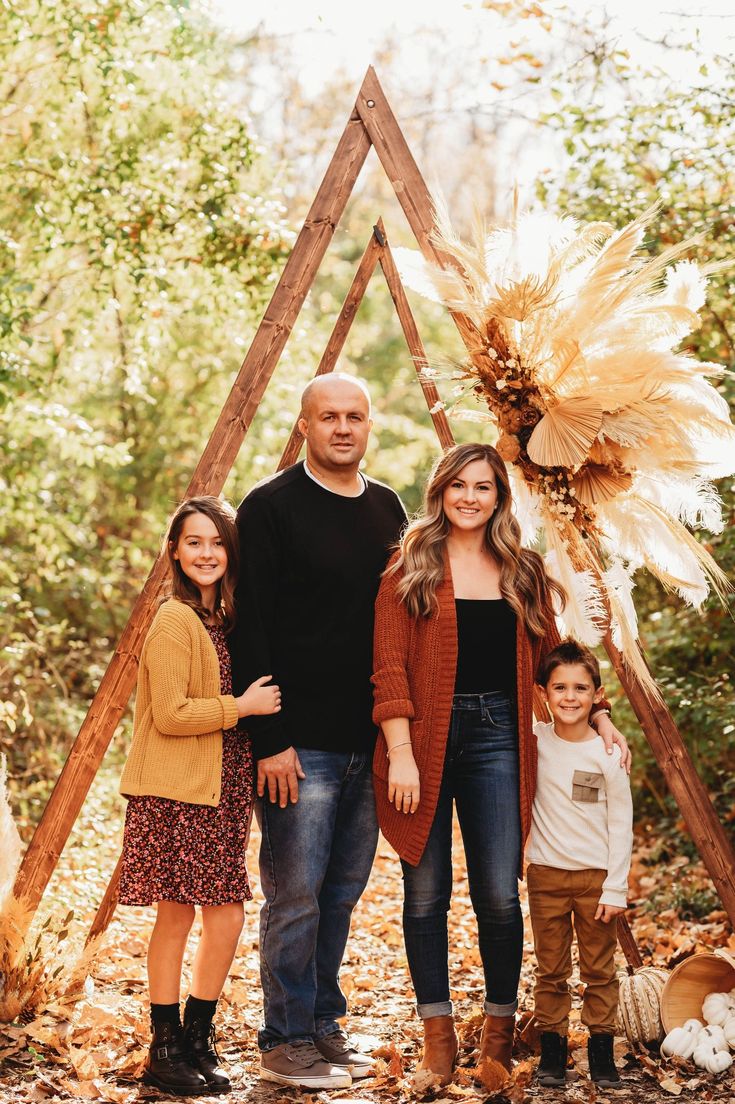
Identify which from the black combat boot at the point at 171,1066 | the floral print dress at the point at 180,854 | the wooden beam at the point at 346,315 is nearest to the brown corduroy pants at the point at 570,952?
the floral print dress at the point at 180,854

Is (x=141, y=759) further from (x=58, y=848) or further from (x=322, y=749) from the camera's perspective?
(x=58, y=848)

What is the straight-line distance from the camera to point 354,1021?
3.75 metres

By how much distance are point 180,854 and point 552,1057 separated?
112 cm

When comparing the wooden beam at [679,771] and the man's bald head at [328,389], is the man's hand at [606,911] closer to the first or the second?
the wooden beam at [679,771]

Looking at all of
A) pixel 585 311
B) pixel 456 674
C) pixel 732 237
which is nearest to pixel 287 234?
pixel 732 237

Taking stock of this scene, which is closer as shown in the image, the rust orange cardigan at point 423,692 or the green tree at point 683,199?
the rust orange cardigan at point 423,692

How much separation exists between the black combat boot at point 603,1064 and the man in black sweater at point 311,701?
601 millimetres

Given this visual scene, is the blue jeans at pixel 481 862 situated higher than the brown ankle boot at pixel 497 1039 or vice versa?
the blue jeans at pixel 481 862

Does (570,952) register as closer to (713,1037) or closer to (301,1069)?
(713,1037)

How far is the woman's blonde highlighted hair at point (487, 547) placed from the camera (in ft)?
9.91

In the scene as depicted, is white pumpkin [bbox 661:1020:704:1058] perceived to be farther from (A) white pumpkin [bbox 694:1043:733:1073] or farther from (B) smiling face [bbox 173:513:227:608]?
(B) smiling face [bbox 173:513:227:608]

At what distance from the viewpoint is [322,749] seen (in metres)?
3.12

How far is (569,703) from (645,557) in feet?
1.74

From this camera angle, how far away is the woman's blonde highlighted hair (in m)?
3.02
